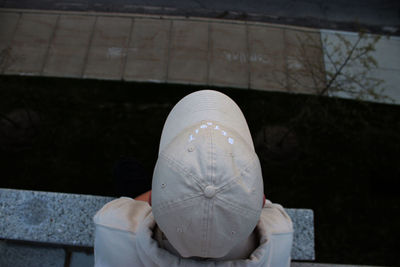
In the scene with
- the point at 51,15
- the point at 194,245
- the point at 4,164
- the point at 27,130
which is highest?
the point at 194,245

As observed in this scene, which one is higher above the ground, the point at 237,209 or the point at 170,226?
the point at 237,209

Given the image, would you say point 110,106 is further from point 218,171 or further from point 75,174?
point 218,171

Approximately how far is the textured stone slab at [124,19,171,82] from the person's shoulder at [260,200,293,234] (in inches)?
148

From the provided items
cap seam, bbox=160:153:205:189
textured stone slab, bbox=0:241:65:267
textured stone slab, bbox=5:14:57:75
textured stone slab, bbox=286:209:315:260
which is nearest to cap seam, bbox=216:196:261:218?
cap seam, bbox=160:153:205:189

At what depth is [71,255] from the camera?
3.10 m

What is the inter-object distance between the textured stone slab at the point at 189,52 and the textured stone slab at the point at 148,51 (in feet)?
0.48

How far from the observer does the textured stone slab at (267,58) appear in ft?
18.7

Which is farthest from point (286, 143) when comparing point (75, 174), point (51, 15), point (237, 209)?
point (51, 15)

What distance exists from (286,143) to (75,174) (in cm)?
329

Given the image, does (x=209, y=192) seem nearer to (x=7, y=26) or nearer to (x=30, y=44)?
(x=30, y=44)

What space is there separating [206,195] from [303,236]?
210 centimetres

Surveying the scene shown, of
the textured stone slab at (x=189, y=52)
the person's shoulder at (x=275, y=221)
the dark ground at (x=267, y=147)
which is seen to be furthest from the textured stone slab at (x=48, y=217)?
the textured stone slab at (x=189, y=52)

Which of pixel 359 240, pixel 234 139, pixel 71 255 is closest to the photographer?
pixel 234 139

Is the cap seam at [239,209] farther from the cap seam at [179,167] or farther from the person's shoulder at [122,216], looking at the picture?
the person's shoulder at [122,216]
